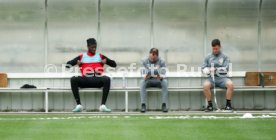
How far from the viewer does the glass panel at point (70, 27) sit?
18641 millimetres

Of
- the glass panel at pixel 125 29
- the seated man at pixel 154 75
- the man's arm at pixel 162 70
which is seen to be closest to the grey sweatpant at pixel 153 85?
the seated man at pixel 154 75

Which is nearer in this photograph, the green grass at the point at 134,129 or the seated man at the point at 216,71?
the green grass at the point at 134,129

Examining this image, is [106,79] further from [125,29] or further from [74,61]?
[125,29]

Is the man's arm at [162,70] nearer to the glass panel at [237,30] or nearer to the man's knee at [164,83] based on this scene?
the man's knee at [164,83]

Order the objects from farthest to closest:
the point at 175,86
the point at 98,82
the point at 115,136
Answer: the point at 175,86 < the point at 98,82 < the point at 115,136

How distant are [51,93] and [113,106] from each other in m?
1.44

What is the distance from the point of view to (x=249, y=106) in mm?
17969

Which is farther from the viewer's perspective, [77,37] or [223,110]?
[77,37]

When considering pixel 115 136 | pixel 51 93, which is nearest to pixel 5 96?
pixel 51 93

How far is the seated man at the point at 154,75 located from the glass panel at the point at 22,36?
286 centimetres

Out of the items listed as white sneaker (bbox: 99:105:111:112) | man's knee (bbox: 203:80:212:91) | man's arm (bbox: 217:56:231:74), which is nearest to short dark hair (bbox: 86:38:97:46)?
white sneaker (bbox: 99:105:111:112)

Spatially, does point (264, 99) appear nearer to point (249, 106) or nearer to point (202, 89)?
point (249, 106)

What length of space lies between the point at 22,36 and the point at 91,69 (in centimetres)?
243

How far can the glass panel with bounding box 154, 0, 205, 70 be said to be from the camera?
1869 centimetres
